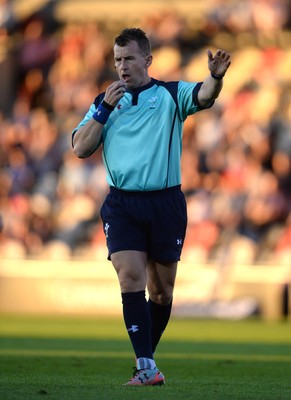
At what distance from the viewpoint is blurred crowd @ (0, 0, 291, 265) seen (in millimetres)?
18250

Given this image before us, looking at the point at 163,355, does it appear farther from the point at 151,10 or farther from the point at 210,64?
the point at 151,10

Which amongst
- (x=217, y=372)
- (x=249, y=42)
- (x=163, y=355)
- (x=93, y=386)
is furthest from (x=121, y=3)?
(x=93, y=386)

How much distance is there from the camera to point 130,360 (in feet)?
33.6

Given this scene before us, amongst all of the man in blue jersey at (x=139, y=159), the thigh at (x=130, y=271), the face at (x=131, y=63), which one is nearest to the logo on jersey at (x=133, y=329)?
the man in blue jersey at (x=139, y=159)

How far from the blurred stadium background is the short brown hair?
Result: 9614 millimetres

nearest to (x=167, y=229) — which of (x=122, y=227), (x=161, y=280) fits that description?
(x=122, y=227)

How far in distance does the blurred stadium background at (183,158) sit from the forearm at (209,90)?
9656mm

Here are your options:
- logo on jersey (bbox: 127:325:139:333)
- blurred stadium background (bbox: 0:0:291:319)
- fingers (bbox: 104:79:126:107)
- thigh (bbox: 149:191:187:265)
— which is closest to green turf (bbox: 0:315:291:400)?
logo on jersey (bbox: 127:325:139:333)

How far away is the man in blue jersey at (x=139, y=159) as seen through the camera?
7492mm

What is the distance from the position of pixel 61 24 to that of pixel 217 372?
53.4ft

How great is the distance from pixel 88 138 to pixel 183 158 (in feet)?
39.9

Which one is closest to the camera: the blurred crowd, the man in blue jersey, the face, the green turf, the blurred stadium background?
the green turf

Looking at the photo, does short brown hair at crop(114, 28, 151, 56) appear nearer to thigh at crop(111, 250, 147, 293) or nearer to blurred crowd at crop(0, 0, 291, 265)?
thigh at crop(111, 250, 147, 293)

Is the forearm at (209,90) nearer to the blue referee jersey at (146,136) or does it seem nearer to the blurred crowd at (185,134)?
the blue referee jersey at (146,136)
